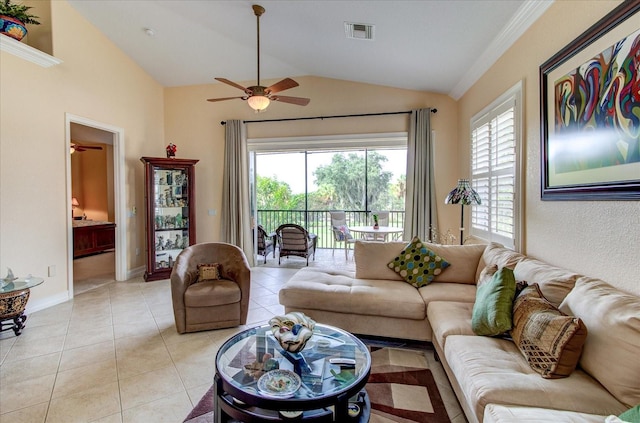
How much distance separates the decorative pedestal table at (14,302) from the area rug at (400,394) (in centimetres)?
229

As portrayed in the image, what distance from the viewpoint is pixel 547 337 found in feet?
4.93

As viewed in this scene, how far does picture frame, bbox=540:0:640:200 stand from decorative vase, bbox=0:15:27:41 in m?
5.21

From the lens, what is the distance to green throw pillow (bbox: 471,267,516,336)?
Result: 6.00 ft

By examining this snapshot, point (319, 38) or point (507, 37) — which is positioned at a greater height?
point (319, 38)

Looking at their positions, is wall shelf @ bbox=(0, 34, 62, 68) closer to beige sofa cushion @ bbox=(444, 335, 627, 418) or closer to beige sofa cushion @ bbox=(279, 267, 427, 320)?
Answer: beige sofa cushion @ bbox=(279, 267, 427, 320)

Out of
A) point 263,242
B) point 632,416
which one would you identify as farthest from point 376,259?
point 263,242

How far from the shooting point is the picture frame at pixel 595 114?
164cm

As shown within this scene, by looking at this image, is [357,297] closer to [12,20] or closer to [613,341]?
[613,341]

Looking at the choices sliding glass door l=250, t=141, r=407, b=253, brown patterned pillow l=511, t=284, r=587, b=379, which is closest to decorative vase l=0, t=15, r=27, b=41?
sliding glass door l=250, t=141, r=407, b=253

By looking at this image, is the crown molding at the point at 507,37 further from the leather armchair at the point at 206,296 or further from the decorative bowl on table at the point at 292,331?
the leather armchair at the point at 206,296

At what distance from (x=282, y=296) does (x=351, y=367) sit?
4.33ft

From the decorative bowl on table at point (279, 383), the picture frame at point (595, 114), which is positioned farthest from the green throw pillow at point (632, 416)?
the decorative bowl on table at point (279, 383)

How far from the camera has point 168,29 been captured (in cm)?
432

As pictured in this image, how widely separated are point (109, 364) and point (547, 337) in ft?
9.93
